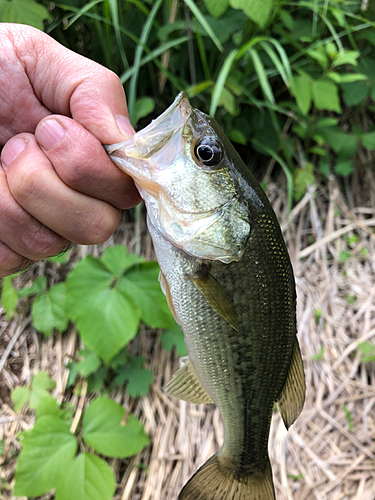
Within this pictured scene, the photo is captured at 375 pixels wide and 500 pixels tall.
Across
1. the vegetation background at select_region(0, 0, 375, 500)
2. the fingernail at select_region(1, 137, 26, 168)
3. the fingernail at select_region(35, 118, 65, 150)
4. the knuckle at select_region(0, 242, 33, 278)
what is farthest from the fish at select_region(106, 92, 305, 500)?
the vegetation background at select_region(0, 0, 375, 500)

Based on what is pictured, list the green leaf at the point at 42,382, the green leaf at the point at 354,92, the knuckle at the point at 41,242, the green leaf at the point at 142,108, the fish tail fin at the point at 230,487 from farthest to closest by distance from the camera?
the green leaf at the point at 354,92, the green leaf at the point at 42,382, the green leaf at the point at 142,108, the fish tail fin at the point at 230,487, the knuckle at the point at 41,242

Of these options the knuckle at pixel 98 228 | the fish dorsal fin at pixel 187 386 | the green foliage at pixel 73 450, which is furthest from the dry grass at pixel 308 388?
the knuckle at pixel 98 228

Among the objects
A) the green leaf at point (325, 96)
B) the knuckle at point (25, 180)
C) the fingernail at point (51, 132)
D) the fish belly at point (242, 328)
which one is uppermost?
the fingernail at point (51, 132)

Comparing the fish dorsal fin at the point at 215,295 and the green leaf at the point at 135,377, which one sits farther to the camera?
the green leaf at the point at 135,377

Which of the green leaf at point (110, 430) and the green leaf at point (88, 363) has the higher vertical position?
the green leaf at point (88, 363)

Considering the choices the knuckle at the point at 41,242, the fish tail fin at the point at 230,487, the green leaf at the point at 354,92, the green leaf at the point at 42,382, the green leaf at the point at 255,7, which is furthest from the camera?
the green leaf at the point at 354,92

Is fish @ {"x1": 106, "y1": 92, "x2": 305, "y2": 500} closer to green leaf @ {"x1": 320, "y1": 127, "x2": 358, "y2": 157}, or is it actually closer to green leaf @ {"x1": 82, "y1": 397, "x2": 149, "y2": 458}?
green leaf @ {"x1": 82, "y1": 397, "x2": 149, "y2": 458}

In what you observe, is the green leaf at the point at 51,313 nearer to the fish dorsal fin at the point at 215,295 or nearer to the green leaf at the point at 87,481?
the green leaf at the point at 87,481
